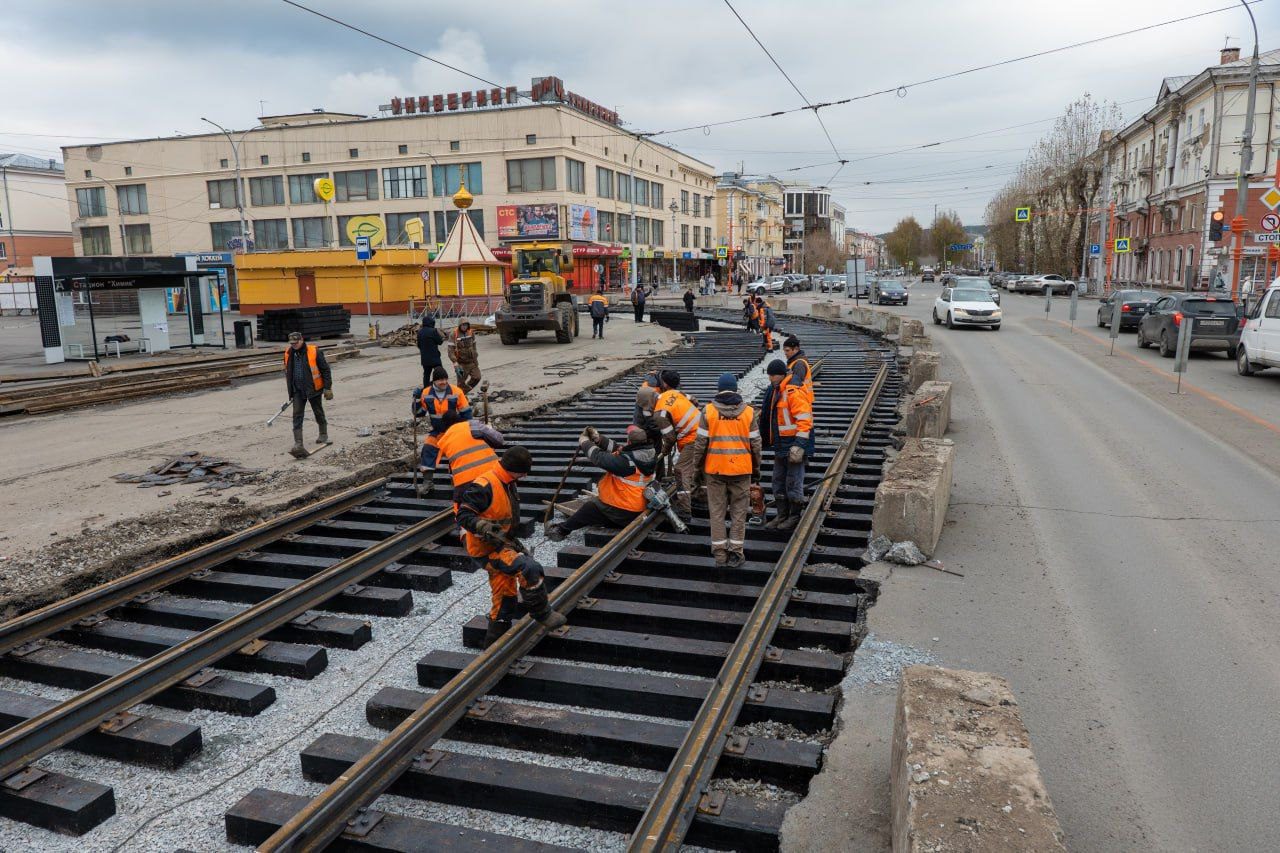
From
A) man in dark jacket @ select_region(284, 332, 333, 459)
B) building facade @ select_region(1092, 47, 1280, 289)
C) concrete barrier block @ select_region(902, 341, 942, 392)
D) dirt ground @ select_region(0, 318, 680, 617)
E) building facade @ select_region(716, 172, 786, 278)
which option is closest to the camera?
dirt ground @ select_region(0, 318, 680, 617)

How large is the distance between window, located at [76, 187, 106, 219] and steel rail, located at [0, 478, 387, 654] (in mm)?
74696

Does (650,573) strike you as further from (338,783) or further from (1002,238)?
(1002,238)

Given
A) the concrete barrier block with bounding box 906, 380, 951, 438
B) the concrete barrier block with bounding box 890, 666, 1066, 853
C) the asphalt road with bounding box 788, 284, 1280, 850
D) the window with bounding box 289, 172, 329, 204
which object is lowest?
the asphalt road with bounding box 788, 284, 1280, 850

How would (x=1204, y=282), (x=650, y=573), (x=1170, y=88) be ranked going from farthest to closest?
(x=1170, y=88), (x=1204, y=282), (x=650, y=573)

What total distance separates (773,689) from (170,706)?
12.6 ft

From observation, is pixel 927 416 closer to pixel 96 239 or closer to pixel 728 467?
pixel 728 467

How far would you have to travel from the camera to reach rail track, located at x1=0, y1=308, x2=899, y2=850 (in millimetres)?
4402

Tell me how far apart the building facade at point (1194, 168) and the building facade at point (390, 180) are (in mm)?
35083

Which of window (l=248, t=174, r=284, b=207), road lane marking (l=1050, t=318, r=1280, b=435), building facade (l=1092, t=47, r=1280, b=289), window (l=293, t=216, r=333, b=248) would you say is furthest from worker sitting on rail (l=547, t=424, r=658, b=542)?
window (l=248, t=174, r=284, b=207)

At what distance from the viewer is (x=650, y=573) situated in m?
7.66

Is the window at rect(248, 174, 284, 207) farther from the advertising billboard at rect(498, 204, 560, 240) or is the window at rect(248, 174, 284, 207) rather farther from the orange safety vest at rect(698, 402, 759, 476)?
the orange safety vest at rect(698, 402, 759, 476)

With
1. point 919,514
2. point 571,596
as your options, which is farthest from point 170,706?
point 919,514

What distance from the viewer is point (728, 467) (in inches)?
300

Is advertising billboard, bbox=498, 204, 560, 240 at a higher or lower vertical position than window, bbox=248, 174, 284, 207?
lower
